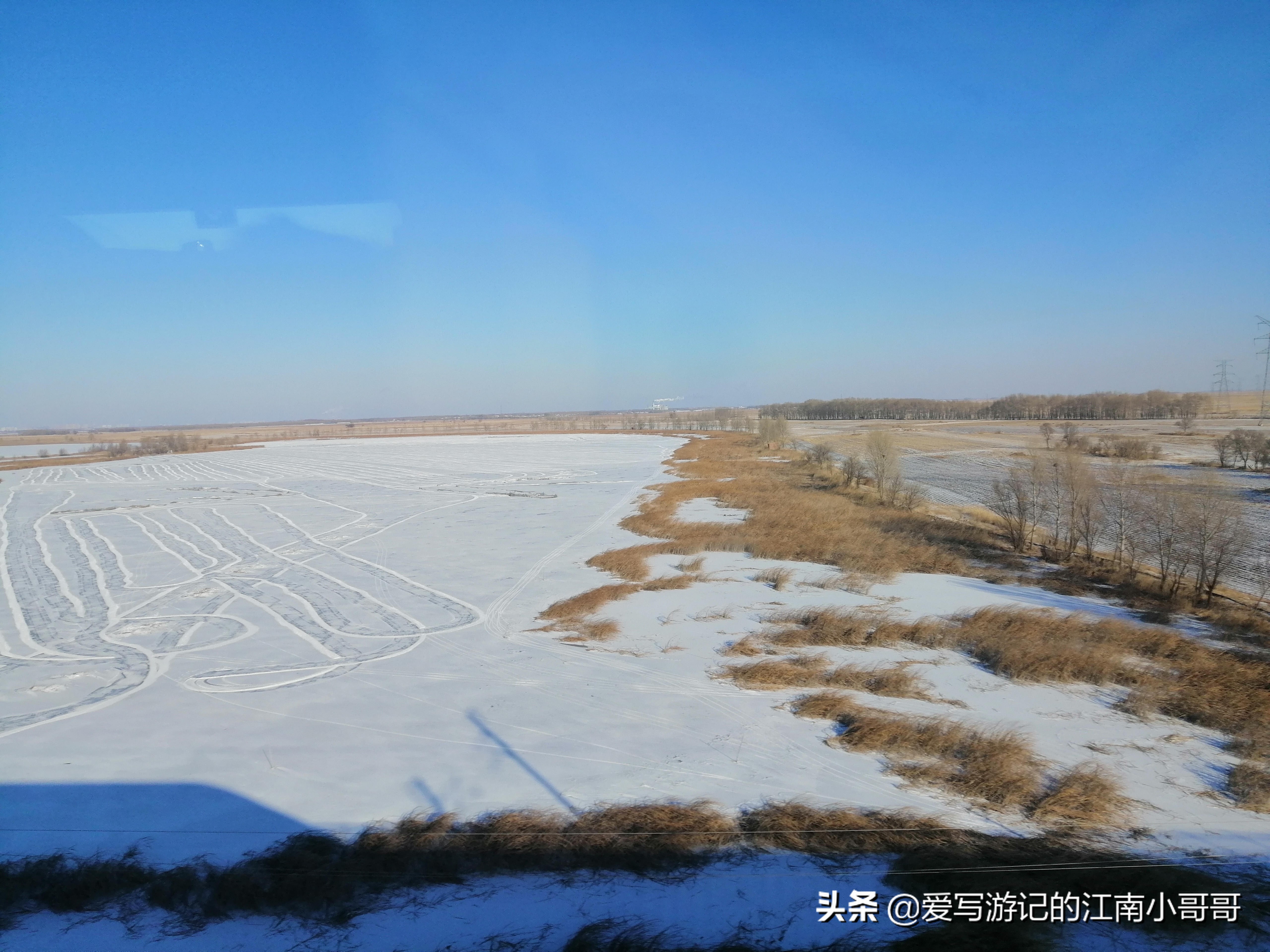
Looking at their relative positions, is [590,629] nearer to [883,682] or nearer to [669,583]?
[669,583]

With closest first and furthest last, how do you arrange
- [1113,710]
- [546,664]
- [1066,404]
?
[1113,710] → [546,664] → [1066,404]

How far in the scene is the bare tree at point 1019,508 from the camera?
744 inches

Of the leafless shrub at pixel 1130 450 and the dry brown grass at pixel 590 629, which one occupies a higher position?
the leafless shrub at pixel 1130 450

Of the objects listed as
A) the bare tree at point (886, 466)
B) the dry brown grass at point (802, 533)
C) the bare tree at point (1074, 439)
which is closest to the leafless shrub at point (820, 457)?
the dry brown grass at point (802, 533)

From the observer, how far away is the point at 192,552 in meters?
19.3

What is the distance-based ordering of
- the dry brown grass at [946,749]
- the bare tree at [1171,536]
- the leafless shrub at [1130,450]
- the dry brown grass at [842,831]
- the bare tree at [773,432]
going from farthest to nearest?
the bare tree at [773,432] → the leafless shrub at [1130,450] → the bare tree at [1171,536] → the dry brown grass at [946,749] → the dry brown grass at [842,831]

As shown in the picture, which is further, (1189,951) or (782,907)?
(782,907)

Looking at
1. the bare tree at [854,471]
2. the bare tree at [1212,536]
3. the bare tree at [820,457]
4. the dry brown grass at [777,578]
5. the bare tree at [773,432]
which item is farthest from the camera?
the bare tree at [773,432]

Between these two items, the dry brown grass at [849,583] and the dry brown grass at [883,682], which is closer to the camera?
the dry brown grass at [883,682]

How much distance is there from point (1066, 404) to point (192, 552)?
376 feet

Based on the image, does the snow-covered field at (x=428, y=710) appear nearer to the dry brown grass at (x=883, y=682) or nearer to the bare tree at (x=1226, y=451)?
the dry brown grass at (x=883, y=682)

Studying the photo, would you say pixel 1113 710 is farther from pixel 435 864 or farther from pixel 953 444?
pixel 953 444

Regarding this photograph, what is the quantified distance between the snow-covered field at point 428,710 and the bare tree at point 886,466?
498 inches

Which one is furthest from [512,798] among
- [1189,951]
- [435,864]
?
[1189,951]
